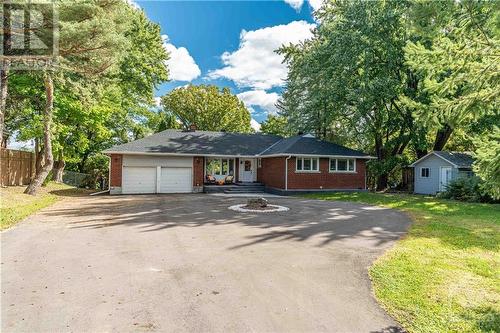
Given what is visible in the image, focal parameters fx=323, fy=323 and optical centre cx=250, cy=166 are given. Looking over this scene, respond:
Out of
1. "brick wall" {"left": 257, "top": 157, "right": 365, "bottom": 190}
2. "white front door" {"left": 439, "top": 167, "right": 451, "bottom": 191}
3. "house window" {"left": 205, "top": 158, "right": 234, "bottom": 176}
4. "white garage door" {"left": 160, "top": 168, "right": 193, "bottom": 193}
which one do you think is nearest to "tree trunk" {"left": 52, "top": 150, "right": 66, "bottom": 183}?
"white garage door" {"left": 160, "top": 168, "right": 193, "bottom": 193}

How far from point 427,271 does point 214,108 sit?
38.1 meters

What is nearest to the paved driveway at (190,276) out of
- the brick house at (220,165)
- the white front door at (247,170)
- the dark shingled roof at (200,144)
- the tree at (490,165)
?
the tree at (490,165)

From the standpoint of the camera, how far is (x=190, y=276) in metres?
5.36

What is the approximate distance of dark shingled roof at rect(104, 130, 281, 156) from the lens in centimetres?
2175

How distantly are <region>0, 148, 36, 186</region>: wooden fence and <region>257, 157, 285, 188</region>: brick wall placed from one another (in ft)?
53.2

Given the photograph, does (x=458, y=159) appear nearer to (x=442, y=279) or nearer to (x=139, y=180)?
(x=442, y=279)

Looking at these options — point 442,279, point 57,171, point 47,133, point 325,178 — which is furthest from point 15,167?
point 442,279

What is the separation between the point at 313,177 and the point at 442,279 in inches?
672

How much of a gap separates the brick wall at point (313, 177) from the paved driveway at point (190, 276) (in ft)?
38.0

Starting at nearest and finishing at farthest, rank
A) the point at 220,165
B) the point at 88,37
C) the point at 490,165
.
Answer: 1. the point at 490,165
2. the point at 88,37
3. the point at 220,165

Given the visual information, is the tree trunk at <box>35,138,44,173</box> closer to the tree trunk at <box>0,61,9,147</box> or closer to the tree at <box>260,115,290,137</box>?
the tree trunk at <box>0,61,9,147</box>

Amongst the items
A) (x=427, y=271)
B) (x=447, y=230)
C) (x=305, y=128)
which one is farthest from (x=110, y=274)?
(x=305, y=128)

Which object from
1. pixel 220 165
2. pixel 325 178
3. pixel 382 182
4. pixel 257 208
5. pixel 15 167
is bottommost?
pixel 257 208

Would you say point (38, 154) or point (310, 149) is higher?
point (310, 149)
